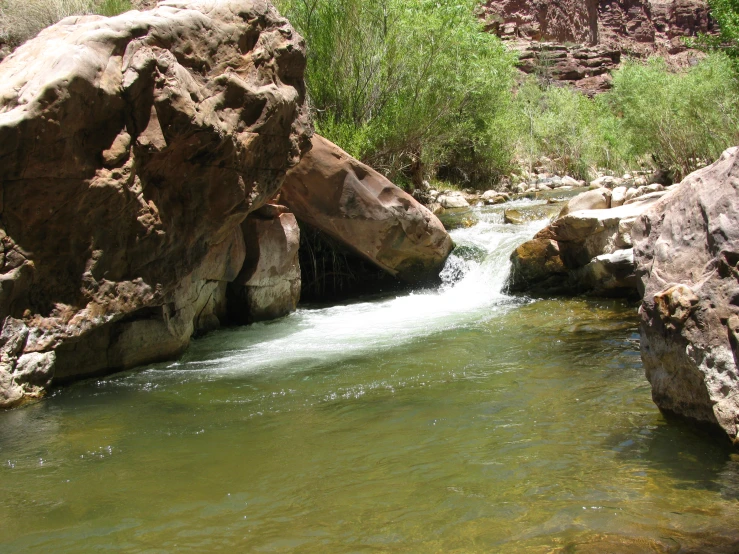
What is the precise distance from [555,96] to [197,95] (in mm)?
31266

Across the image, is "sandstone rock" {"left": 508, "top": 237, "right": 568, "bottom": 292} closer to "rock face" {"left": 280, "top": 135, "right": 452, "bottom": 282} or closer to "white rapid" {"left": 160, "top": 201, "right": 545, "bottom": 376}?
"white rapid" {"left": 160, "top": 201, "right": 545, "bottom": 376}

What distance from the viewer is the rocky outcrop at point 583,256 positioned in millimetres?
9508

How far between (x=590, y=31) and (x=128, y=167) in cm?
7493

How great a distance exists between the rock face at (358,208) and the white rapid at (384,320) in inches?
35.7

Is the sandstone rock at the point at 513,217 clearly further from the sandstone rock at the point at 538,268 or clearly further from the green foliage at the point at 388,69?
the sandstone rock at the point at 538,268


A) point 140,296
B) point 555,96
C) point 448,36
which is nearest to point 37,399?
A: point 140,296

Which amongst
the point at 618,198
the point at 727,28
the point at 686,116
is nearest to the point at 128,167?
the point at 618,198

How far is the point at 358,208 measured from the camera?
10.7 metres

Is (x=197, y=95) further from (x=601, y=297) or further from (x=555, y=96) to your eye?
(x=555, y=96)

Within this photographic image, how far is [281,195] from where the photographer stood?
34.7 feet

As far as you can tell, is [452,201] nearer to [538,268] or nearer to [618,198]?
[618,198]

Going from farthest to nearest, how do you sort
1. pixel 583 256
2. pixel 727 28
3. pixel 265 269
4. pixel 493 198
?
pixel 493 198
pixel 727 28
pixel 583 256
pixel 265 269

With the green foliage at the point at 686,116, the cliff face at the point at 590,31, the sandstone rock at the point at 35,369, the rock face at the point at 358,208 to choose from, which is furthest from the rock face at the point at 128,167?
the cliff face at the point at 590,31

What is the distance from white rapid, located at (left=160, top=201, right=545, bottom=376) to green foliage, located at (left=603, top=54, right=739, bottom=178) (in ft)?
22.4
